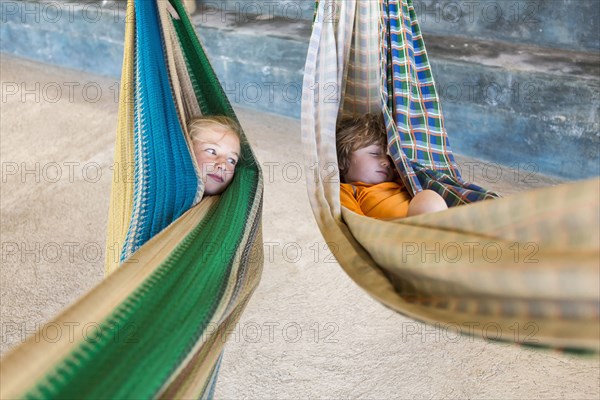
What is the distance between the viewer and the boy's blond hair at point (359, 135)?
155cm

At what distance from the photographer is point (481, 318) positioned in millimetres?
881

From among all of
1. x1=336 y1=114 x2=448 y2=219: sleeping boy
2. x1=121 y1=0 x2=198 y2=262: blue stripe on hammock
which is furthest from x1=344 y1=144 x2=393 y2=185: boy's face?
x1=121 y1=0 x2=198 y2=262: blue stripe on hammock

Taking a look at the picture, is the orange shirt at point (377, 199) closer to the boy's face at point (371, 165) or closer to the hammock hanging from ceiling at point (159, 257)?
the boy's face at point (371, 165)

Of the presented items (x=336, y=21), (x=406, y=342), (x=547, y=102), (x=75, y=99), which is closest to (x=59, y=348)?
(x=336, y=21)

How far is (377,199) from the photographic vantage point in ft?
Answer: 4.89

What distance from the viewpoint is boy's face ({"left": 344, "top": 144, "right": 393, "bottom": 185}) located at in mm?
1563

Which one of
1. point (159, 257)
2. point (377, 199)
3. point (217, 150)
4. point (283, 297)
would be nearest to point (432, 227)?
point (159, 257)

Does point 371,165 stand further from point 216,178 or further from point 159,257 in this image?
point 159,257

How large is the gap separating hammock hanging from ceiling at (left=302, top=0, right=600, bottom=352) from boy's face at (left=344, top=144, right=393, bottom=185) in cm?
6

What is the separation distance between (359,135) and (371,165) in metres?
0.07

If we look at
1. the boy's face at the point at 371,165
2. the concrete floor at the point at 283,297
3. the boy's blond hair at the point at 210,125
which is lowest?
the concrete floor at the point at 283,297

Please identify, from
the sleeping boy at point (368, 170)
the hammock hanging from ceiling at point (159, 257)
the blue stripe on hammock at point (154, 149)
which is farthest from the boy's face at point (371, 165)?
the blue stripe on hammock at point (154, 149)

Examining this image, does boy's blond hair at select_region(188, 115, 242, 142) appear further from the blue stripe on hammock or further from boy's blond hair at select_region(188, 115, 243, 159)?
the blue stripe on hammock

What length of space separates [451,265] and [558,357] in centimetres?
97
